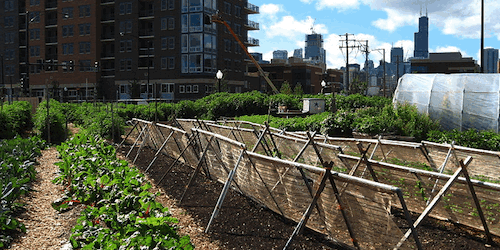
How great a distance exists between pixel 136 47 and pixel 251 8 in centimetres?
2516

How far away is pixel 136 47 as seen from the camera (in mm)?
73062

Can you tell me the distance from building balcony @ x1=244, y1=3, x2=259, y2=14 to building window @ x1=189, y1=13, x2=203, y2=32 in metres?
20.3

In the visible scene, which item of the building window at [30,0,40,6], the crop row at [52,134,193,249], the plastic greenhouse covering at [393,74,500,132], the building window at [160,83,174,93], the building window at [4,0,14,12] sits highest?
the building window at [4,0,14,12]

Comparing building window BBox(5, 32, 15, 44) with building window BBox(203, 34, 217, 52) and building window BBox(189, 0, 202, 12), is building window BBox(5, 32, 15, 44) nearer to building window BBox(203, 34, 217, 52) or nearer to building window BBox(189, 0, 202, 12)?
building window BBox(189, 0, 202, 12)

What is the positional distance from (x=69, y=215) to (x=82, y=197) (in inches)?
26.6

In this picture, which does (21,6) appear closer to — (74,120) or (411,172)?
(74,120)

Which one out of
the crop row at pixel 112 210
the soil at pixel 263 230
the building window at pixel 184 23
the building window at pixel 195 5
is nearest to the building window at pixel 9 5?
the building window at pixel 184 23

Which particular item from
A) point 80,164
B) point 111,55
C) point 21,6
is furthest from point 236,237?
point 21,6

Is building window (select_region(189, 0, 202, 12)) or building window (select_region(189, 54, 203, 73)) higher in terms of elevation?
building window (select_region(189, 0, 202, 12))

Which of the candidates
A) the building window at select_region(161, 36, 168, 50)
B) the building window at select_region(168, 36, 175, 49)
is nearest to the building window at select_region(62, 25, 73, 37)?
the building window at select_region(161, 36, 168, 50)

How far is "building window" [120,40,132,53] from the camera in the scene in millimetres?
73875

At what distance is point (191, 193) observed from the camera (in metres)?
11.4

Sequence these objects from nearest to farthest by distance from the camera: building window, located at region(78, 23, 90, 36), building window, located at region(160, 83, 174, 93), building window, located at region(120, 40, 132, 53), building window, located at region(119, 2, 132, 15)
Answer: building window, located at region(160, 83, 174, 93), building window, located at region(119, 2, 132, 15), building window, located at region(120, 40, 132, 53), building window, located at region(78, 23, 90, 36)

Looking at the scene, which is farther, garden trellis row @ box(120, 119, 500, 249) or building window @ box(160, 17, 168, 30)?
building window @ box(160, 17, 168, 30)
